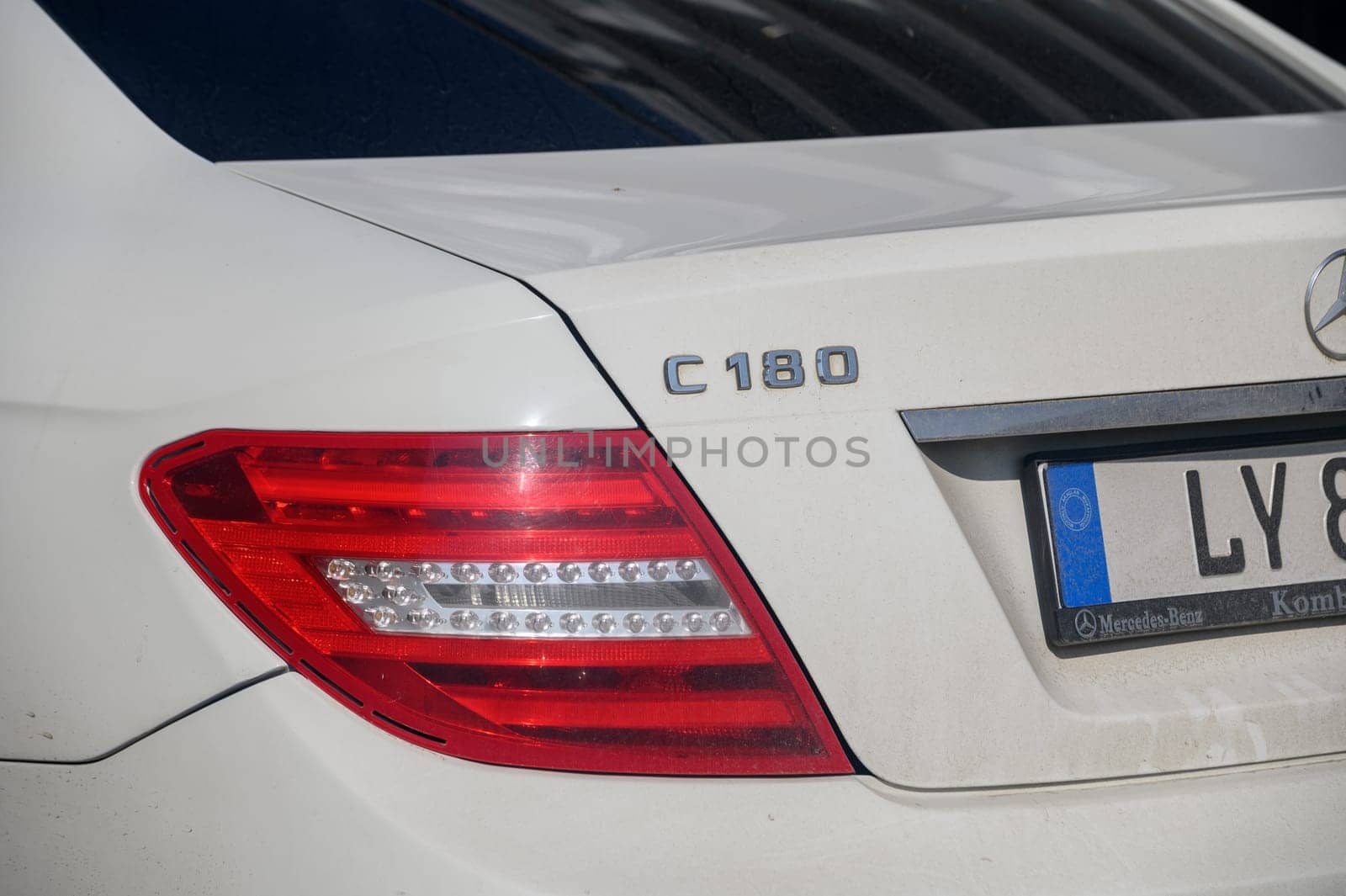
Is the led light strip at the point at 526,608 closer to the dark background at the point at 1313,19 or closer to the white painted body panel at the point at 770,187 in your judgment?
the white painted body panel at the point at 770,187

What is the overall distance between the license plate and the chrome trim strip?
0.16ft

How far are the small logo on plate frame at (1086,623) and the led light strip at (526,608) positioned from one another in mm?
354

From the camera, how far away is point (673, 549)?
105 cm

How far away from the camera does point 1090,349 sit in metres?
1.12

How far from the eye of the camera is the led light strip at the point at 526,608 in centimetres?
105

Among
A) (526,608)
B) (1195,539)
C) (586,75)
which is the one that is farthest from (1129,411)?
(586,75)

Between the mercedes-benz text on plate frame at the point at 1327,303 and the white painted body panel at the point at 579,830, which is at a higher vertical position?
the mercedes-benz text on plate frame at the point at 1327,303

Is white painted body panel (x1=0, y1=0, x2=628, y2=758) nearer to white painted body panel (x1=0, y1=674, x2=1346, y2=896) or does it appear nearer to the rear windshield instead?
white painted body panel (x1=0, y1=674, x2=1346, y2=896)

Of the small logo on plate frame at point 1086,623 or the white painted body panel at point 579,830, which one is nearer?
the white painted body panel at point 579,830

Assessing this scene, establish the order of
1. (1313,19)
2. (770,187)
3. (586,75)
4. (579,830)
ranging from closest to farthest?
(579,830) → (770,187) → (586,75) → (1313,19)

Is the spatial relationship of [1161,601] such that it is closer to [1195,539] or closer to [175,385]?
[1195,539]

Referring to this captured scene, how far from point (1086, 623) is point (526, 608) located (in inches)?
22.2

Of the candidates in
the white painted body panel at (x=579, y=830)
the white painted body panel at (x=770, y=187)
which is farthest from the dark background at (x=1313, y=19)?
the white painted body panel at (x=579, y=830)

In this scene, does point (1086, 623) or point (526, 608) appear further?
point (1086, 623)
